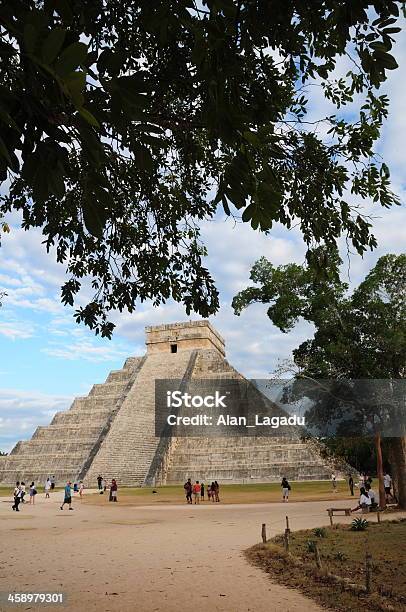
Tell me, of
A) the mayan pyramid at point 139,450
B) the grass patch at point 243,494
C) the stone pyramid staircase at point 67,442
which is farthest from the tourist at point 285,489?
the stone pyramid staircase at point 67,442

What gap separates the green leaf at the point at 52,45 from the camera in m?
1.68

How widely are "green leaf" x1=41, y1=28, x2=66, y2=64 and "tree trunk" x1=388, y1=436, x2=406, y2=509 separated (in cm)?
1673

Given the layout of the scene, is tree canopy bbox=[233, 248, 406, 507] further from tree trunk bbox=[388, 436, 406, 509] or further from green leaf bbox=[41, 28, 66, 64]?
green leaf bbox=[41, 28, 66, 64]

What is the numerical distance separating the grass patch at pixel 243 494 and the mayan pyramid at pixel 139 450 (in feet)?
2.87

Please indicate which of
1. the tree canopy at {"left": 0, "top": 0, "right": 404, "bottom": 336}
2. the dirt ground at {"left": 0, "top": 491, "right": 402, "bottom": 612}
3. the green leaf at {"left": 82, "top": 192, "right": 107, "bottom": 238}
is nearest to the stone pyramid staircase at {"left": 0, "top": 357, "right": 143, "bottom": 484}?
the dirt ground at {"left": 0, "top": 491, "right": 402, "bottom": 612}

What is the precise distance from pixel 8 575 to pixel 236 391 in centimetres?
3215

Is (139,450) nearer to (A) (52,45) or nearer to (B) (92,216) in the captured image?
(B) (92,216)

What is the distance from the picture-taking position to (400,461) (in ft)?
54.4

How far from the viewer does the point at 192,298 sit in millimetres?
6730

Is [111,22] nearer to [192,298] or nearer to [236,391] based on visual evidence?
[192,298]

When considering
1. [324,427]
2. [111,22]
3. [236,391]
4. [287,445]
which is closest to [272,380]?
[324,427]

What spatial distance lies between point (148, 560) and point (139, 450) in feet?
87.3

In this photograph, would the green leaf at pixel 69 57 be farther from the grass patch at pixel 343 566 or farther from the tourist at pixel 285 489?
the tourist at pixel 285 489

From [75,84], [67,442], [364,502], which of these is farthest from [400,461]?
[67,442]
